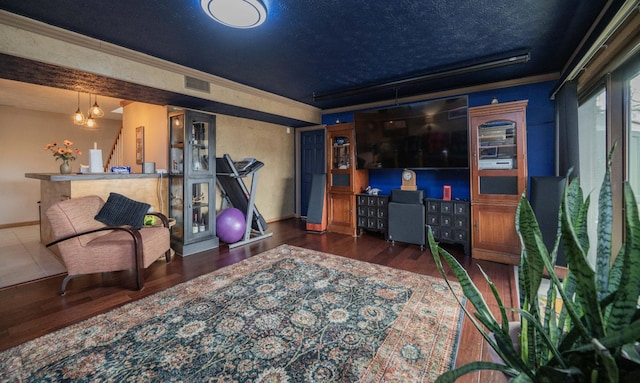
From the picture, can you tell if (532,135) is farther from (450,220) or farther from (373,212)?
(373,212)

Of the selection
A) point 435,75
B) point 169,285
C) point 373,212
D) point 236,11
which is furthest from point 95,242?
A: point 435,75

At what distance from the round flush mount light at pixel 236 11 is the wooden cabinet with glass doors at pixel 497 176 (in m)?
2.89

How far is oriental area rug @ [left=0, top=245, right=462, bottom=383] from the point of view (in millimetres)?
1574

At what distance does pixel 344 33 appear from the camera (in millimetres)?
2598

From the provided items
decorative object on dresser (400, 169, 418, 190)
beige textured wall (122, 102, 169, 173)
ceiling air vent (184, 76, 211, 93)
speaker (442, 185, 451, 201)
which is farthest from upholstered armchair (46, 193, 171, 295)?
speaker (442, 185, 451, 201)

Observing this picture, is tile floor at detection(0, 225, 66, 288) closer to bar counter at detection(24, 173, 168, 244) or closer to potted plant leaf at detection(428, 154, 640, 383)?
bar counter at detection(24, 173, 168, 244)

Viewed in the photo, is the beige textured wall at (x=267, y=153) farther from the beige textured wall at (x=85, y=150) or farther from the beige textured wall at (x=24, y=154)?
the beige textured wall at (x=24, y=154)

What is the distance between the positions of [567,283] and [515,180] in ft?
10.4

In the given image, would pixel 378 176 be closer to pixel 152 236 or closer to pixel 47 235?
pixel 152 236

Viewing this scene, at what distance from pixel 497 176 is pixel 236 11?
11.3 feet

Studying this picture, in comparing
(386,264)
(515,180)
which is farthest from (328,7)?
(515,180)

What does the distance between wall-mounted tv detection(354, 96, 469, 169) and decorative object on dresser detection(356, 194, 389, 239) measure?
543 mm

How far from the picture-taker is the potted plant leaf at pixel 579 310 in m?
0.54

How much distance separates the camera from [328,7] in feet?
7.13
